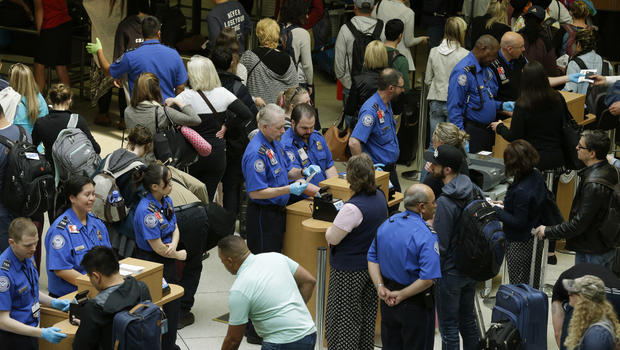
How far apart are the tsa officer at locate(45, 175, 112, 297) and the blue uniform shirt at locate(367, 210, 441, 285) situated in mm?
1854

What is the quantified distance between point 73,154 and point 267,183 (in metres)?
1.45

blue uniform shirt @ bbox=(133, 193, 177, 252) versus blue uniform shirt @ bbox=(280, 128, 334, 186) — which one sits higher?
blue uniform shirt @ bbox=(280, 128, 334, 186)

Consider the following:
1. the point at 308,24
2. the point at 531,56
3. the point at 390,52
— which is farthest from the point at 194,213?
the point at 308,24

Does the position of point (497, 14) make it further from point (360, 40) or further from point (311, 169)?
point (311, 169)

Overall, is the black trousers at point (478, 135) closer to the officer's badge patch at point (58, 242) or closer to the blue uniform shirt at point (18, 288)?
the officer's badge patch at point (58, 242)

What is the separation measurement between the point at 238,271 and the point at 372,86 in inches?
155

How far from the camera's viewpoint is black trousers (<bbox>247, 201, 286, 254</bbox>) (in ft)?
22.4

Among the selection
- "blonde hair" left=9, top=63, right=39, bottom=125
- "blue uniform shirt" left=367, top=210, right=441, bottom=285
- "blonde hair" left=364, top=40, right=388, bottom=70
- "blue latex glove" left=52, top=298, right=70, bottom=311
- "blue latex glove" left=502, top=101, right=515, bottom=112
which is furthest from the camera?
"blonde hair" left=364, top=40, right=388, bottom=70

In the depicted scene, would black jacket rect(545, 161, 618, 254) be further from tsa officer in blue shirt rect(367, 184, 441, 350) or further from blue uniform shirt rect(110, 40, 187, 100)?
blue uniform shirt rect(110, 40, 187, 100)

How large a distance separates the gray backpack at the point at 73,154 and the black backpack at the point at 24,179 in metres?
0.16

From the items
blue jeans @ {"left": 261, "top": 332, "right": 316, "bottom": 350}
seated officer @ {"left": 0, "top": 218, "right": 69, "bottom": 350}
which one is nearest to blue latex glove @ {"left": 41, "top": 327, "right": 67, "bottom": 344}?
seated officer @ {"left": 0, "top": 218, "right": 69, "bottom": 350}

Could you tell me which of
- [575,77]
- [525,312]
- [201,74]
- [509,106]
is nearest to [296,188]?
[201,74]

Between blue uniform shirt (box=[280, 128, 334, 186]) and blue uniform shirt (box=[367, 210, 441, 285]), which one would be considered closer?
blue uniform shirt (box=[367, 210, 441, 285])

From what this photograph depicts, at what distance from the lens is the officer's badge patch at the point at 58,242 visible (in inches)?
224
